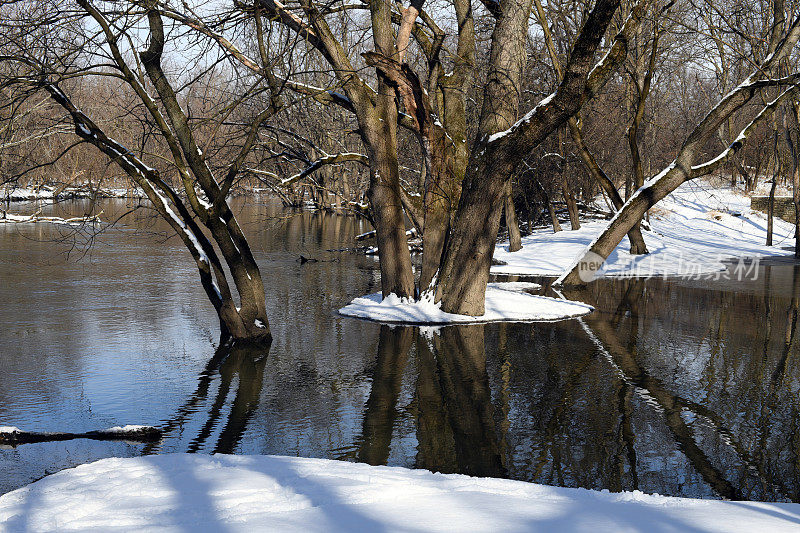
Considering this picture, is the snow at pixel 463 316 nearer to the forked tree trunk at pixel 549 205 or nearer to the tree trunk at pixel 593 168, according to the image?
the tree trunk at pixel 593 168

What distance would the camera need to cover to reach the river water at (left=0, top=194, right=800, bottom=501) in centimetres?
721

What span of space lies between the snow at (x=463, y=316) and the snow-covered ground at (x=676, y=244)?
171 inches

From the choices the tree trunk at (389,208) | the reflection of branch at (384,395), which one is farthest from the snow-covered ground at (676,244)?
the reflection of branch at (384,395)

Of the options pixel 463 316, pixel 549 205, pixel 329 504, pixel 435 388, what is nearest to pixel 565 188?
pixel 549 205

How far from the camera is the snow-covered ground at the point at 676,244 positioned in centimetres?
2408

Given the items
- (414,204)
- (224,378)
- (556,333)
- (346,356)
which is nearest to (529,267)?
(414,204)

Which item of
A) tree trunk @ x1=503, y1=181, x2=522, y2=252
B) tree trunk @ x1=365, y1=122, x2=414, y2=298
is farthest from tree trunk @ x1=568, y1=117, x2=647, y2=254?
tree trunk @ x1=365, y1=122, x2=414, y2=298

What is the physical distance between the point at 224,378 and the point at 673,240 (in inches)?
928

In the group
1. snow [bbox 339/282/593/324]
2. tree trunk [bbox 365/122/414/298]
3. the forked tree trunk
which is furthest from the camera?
the forked tree trunk

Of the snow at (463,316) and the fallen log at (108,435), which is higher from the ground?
the snow at (463,316)

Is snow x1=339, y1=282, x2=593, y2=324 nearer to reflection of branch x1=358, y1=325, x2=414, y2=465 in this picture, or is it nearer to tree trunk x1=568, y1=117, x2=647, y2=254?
reflection of branch x1=358, y1=325, x2=414, y2=465

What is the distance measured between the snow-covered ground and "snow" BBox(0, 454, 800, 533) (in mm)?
15172

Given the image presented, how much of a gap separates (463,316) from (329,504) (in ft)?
31.8

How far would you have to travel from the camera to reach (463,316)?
14.6m
